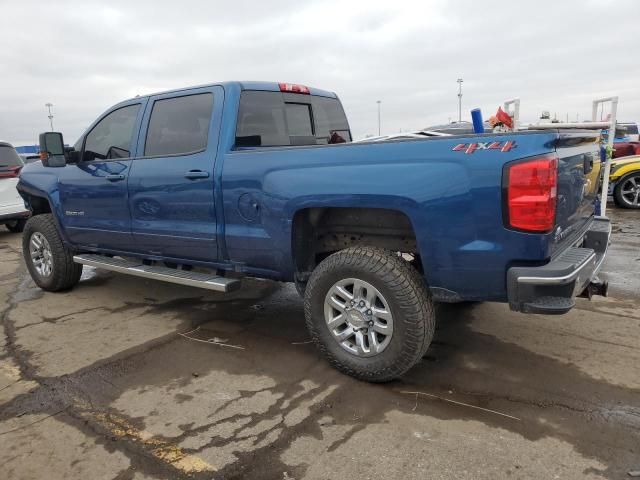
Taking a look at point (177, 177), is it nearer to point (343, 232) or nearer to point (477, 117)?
point (343, 232)

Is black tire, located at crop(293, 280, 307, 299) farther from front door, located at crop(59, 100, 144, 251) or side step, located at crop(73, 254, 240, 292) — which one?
front door, located at crop(59, 100, 144, 251)

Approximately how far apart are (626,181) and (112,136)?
10230 mm

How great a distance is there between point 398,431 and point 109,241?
339 cm

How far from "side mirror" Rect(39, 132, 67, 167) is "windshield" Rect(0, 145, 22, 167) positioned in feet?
17.2

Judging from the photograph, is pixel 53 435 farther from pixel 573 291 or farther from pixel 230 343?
pixel 573 291

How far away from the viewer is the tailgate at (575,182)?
2664 millimetres

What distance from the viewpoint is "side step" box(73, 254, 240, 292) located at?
372cm

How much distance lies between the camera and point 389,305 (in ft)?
9.62

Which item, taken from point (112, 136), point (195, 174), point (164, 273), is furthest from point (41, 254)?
point (195, 174)

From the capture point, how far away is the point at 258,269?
3.66 m

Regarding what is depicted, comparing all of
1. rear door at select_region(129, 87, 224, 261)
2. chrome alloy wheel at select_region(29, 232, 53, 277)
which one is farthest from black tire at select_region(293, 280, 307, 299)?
chrome alloy wheel at select_region(29, 232, 53, 277)

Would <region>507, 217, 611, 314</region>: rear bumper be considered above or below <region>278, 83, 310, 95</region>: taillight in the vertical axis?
below

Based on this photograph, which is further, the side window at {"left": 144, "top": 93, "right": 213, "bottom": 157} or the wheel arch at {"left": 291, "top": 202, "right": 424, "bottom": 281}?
the side window at {"left": 144, "top": 93, "right": 213, "bottom": 157}

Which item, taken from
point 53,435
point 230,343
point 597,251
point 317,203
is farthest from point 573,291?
point 53,435
